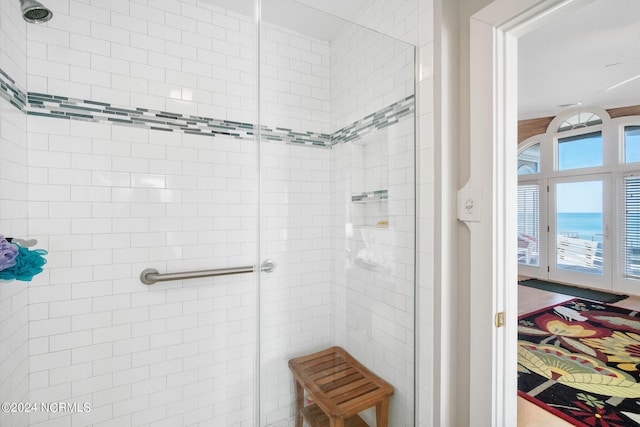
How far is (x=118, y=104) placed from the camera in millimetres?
1428

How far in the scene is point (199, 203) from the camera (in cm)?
160

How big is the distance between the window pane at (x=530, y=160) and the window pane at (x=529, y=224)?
0.27 meters

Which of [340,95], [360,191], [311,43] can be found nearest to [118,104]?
[311,43]

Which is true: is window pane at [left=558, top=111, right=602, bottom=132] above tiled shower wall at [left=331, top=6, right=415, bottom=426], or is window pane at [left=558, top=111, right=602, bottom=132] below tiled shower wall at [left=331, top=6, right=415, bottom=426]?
above

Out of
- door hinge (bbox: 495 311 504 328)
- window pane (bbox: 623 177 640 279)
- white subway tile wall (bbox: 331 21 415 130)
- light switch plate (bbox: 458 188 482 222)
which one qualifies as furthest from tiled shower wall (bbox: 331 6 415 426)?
window pane (bbox: 623 177 640 279)

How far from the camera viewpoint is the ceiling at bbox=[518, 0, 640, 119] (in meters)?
1.75

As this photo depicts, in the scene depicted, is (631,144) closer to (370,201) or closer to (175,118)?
(370,201)

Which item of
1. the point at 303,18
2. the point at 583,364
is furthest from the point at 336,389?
the point at 583,364

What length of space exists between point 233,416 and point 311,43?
2.02 meters

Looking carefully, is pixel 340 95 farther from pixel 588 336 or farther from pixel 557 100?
pixel 557 100

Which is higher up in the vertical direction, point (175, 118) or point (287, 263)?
point (175, 118)

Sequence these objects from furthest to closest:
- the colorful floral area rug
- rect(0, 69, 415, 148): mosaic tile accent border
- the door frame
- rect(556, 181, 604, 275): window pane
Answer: rect(556, 181, 604, 275): window pane, the colorful floral area rug, rect(0, 69, 415, 148): mosaic tile accent border, the door frame

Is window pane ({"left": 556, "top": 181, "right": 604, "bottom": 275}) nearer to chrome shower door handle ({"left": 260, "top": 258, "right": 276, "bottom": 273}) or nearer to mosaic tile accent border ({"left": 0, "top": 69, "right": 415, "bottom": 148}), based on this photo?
mosaic tile accent border ({"left": 0, "top": 69, "right": 415, "bottom": 148})

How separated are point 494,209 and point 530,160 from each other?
5032 millimetres
